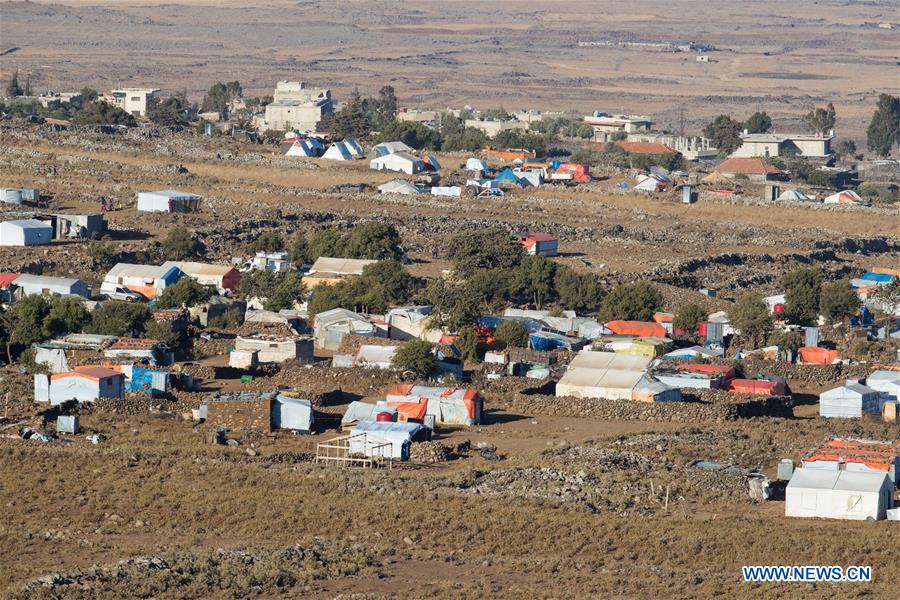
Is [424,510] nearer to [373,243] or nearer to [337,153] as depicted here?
[373,243]

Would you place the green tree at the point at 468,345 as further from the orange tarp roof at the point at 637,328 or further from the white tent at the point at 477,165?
the white tent at the point at 477,165

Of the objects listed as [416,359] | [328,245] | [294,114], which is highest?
[416,359]

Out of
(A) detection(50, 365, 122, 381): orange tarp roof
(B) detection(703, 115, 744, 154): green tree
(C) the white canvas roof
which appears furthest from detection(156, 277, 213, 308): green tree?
(B) detection(703, 115, 744, 154): green tree

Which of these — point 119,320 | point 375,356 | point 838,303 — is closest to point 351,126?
point 838,303

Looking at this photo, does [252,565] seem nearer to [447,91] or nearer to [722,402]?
[722,402]

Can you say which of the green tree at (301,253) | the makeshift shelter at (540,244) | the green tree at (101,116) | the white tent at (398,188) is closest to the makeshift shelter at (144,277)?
the green tree at (301,253)

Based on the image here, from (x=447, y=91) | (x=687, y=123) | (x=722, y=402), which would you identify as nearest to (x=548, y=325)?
(x=722, y=402)
